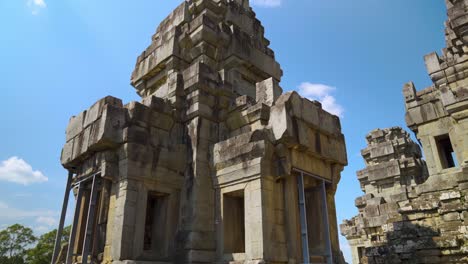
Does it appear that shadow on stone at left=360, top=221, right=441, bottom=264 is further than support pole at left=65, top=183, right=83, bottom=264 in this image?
Yes

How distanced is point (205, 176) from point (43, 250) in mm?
30575

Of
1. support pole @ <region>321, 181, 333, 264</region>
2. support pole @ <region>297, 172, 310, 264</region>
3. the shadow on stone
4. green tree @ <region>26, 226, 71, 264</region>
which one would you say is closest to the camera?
support pole @ <region>297, 172, 310, 264</region>

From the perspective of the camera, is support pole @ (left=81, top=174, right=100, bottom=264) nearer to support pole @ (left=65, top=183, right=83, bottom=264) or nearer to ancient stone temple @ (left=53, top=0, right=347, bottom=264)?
ancient stone temple @ (left=53, top=0, right=347, bottom=264)

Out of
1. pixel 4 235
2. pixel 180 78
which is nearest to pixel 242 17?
pixel 180 78

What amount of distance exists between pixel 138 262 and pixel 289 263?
3.02 metres

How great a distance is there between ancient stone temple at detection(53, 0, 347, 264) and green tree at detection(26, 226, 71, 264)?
2585 cm

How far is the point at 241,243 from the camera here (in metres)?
7.29

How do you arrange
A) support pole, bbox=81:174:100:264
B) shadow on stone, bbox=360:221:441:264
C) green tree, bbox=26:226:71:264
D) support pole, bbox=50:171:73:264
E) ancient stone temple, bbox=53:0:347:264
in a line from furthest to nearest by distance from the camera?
green tree, bbox=26:226:71:264 < shadow on stone, bbox=360:221:441:264 < support pole, bbox=50:171:73:264 < support pole, bbox=81:174:100:264 < ancient stone temple, bbox=53:0:347:264

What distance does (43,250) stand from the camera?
99.9 ft

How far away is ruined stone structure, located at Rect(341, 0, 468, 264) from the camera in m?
11.4

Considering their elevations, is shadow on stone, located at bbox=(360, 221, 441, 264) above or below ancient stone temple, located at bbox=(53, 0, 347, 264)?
below

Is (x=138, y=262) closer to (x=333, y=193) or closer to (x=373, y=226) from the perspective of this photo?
(x=333, y=193)

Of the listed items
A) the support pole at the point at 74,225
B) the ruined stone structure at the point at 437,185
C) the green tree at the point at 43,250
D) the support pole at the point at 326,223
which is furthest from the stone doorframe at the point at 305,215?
the green tree at the point at 43,250

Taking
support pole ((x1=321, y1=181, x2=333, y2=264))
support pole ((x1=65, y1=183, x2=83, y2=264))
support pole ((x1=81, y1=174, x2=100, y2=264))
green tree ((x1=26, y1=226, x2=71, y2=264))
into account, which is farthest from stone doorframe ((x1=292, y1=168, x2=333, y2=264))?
green tree ((x1=26, y1=226, x2=71, y2=264))
